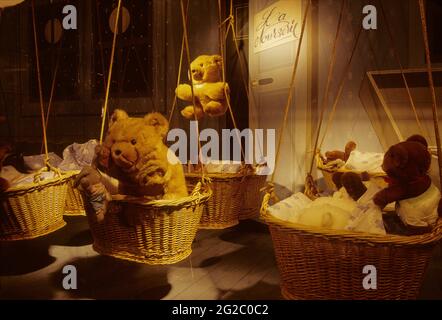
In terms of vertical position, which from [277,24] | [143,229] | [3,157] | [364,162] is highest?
[277,24]

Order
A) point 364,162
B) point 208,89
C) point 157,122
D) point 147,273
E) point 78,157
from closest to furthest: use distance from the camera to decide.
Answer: point 157,122 < point 147,273 < point 364,162 < point 208,89 < point 78,157

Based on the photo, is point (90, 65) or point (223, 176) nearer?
point (223, 176)

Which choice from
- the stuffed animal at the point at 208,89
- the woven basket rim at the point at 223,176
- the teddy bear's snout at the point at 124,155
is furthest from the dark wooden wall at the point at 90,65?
the teddy bear's snout at the point at 124,155

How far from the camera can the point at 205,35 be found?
115 inches

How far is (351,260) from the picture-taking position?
88 cm

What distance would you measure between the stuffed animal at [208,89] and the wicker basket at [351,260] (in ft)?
3.46

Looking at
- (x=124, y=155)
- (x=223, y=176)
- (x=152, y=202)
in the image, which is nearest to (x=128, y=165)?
(x=124, y=155)

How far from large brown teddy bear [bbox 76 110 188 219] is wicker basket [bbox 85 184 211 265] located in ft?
0.16

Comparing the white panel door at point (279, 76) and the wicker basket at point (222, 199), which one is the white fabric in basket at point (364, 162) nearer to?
the white panel door at point (279, 76)

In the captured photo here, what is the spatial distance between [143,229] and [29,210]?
0.47m

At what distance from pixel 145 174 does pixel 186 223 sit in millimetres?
227

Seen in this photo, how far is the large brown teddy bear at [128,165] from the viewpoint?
103cm

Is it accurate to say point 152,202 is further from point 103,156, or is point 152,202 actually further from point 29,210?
point 29,210

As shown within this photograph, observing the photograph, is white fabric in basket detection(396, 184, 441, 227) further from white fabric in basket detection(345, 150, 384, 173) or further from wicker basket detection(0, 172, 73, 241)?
wicker basket detection(0, 172, 73, 241)
